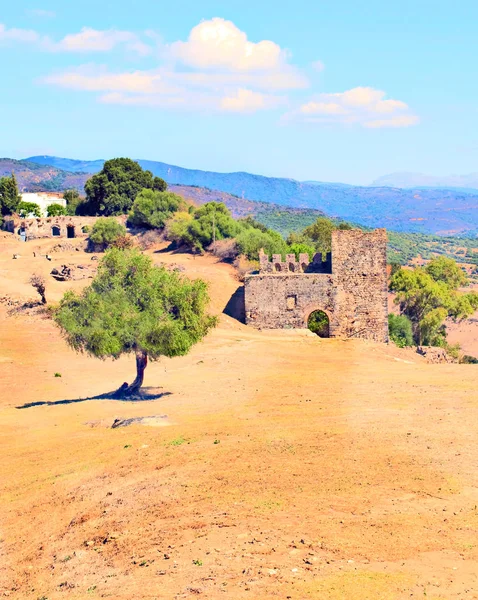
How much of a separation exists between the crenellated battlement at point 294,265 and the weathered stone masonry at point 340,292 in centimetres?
94

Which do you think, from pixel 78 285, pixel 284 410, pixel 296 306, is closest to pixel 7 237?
pixel 78 285

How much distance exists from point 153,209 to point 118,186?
8.96 meters

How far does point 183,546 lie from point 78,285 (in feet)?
103

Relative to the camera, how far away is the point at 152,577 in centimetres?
942

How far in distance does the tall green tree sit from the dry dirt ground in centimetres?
150

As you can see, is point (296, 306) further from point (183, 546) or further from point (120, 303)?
point (183, 546)

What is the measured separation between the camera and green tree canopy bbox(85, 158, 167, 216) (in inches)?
2566

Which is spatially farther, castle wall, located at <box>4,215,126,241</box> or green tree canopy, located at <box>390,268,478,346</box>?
castle wall, located at <box>4,215,126,241</box>

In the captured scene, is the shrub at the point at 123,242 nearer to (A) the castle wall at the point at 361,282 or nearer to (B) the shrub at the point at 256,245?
(B) the shrub at the point at 256,245

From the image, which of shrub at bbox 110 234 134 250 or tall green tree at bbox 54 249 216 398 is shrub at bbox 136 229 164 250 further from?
tall green tree at bbox 54 249 216 398

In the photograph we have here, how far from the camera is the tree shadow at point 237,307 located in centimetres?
3531

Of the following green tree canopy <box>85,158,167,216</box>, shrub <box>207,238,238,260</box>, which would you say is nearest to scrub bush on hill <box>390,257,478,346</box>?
shrub <box>207,238,238,260</box>

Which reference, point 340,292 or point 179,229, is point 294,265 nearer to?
point 340,292

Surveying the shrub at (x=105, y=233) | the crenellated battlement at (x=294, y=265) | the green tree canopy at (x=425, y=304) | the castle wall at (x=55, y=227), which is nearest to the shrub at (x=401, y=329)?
the green tree canopy at (x=425, y=304)
